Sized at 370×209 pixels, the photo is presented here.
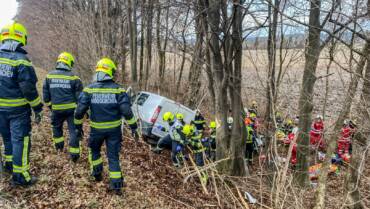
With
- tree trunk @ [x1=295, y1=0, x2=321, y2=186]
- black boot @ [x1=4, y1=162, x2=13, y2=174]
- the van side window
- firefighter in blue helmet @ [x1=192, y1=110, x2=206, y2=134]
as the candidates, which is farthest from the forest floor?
the van side window

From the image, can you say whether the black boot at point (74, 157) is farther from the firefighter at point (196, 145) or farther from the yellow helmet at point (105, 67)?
the firefighter at point (196, 145)

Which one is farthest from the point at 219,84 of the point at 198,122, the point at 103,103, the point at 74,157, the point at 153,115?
the point at 74,157

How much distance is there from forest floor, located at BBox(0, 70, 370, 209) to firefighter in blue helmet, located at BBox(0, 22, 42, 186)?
1.38ft

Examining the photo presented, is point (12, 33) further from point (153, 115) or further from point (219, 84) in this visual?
point (153, 115)

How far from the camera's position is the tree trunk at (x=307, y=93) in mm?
7636

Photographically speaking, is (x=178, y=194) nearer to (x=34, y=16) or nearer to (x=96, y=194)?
(x=96, y=194)

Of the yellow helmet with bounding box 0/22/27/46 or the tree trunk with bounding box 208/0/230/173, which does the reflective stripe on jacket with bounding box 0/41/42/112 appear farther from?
the tree trunk with bounding box 208/0/230/173

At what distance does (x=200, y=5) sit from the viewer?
679cm

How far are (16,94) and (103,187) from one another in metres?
2.07

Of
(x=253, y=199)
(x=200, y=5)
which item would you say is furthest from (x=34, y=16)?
(x=253, y=199)

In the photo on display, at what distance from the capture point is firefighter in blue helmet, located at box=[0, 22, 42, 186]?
4.31 meters

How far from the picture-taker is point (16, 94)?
4379 mm

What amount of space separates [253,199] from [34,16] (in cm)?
1845

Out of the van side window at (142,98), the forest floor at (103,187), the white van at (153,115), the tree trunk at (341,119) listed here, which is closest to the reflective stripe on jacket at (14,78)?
the forest floor at (103,187)
